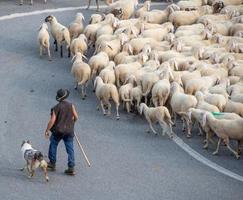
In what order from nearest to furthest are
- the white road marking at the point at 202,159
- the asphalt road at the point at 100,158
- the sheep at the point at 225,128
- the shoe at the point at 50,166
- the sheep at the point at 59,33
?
the asphalt road at the point at 100,158, the shoe at the point at 50,166, the white road marking at the point at 202,159, the sheep at the point at 225,128, the sheep at the point at 59,33

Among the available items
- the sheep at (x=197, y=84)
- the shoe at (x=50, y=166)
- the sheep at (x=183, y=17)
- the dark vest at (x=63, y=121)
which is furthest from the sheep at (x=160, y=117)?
the sheep at (x=183, y=17)

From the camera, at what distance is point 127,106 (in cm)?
1569

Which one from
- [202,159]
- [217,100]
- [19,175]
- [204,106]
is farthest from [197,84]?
[19,175]

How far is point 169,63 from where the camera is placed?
16.6 meters

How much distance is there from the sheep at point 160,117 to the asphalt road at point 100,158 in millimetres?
234

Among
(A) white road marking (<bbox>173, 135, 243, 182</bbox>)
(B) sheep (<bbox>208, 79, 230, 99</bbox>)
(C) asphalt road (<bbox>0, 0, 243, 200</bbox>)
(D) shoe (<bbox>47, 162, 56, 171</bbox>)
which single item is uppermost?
(B) sheep (<bbox>208, 79, 230, 99</bbox>)

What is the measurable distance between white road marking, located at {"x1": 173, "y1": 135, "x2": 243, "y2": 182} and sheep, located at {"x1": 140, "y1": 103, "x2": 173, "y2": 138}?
25cm

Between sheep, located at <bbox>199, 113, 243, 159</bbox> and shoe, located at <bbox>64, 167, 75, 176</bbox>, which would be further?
sheep, located at <bbox>199, 113, 243, 159</bbox>

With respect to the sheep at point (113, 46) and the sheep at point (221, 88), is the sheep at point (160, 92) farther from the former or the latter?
the sheep at point (113, 46)

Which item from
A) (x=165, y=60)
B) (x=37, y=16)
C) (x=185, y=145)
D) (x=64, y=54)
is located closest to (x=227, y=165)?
(x=185, y=145)

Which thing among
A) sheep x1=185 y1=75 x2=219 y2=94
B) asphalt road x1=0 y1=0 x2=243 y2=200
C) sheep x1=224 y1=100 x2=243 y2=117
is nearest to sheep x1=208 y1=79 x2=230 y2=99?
sheep x1=185 y1=75 x2=219 y2=94

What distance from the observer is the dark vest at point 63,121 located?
12164 mm

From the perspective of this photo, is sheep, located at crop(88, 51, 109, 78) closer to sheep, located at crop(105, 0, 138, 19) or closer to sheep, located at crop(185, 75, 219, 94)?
sheep, located at crop(185, 75, 219, 94)

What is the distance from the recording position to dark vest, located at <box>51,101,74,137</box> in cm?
1216
